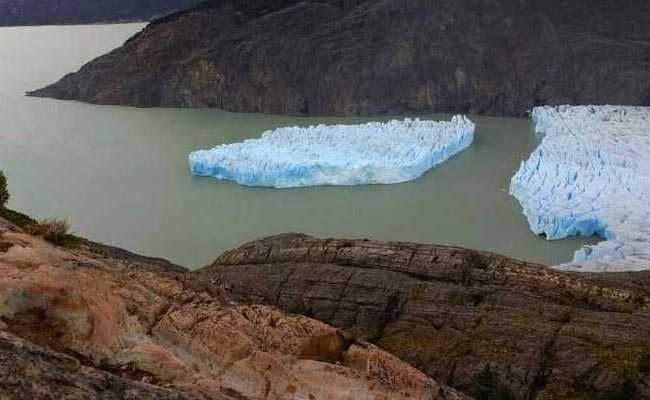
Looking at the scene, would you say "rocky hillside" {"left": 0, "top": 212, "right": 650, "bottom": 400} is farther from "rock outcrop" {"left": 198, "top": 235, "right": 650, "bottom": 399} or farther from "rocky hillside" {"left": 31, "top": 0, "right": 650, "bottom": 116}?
"rocky hillside" {"left": 31, "top": 0, "right": 650, "bottom": 116}

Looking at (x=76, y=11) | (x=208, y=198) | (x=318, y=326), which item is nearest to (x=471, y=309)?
(x=318, y=326)

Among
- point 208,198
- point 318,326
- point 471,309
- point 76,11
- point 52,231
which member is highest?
point 76,11

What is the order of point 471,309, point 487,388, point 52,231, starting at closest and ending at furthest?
point 52,231
point 487,388
point 471,309

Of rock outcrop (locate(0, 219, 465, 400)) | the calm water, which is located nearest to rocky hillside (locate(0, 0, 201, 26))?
the calm water

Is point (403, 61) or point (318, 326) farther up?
point (403, 61)

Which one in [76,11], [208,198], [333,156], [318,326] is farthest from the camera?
[76,11]

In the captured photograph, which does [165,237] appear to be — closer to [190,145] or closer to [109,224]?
[109,224]

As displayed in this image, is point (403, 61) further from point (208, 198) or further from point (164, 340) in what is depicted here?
point (164, 340)

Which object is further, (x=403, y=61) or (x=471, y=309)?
(x=403, y=61)
